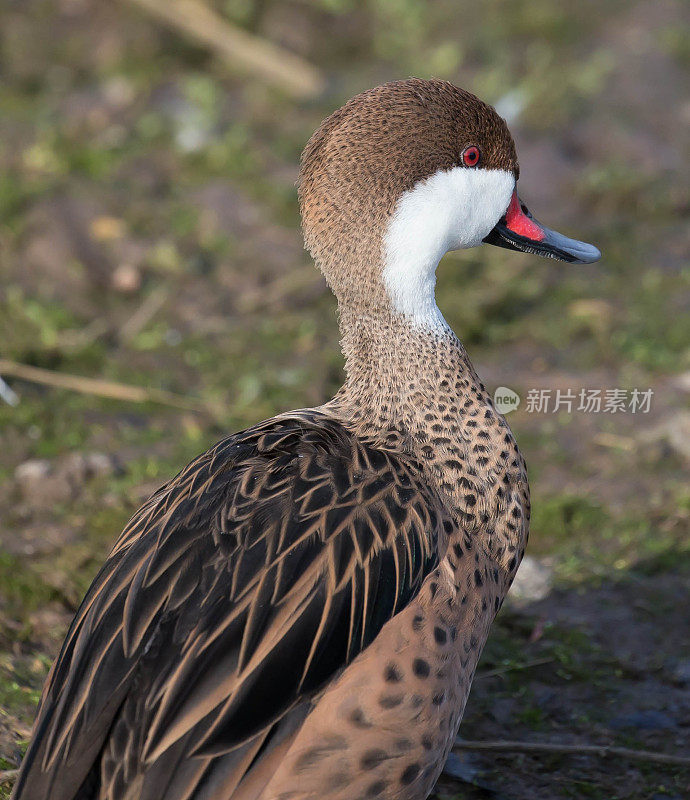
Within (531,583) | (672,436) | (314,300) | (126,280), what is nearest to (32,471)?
(126,280)

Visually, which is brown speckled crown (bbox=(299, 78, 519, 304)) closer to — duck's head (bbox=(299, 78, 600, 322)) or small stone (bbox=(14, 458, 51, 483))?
duck's head (bbox=(299, 78, 600, 322))

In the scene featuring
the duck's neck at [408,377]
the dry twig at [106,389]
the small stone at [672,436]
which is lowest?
the small stone at [672,436]

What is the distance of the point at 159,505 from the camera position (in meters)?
2.65

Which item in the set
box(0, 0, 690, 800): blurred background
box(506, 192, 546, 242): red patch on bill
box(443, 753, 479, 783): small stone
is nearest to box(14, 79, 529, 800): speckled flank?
box(506, 192, 546, 242): red patch on bill

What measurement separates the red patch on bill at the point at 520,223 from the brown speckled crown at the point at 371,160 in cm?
27

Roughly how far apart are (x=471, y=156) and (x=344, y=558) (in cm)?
107

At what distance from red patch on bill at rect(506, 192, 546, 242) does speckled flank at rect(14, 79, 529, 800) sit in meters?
0.13

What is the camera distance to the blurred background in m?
3.35

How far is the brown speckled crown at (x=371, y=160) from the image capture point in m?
2.70

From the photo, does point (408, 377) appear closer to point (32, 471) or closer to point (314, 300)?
point (32, 471)

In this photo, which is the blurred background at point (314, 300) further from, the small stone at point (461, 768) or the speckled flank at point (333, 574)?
the speckled flank at point (333, 574)

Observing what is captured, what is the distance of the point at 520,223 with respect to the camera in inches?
119

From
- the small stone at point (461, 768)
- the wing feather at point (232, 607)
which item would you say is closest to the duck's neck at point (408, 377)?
the wing feather at point (232, 607)

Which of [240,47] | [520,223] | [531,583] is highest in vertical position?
[240,47]
